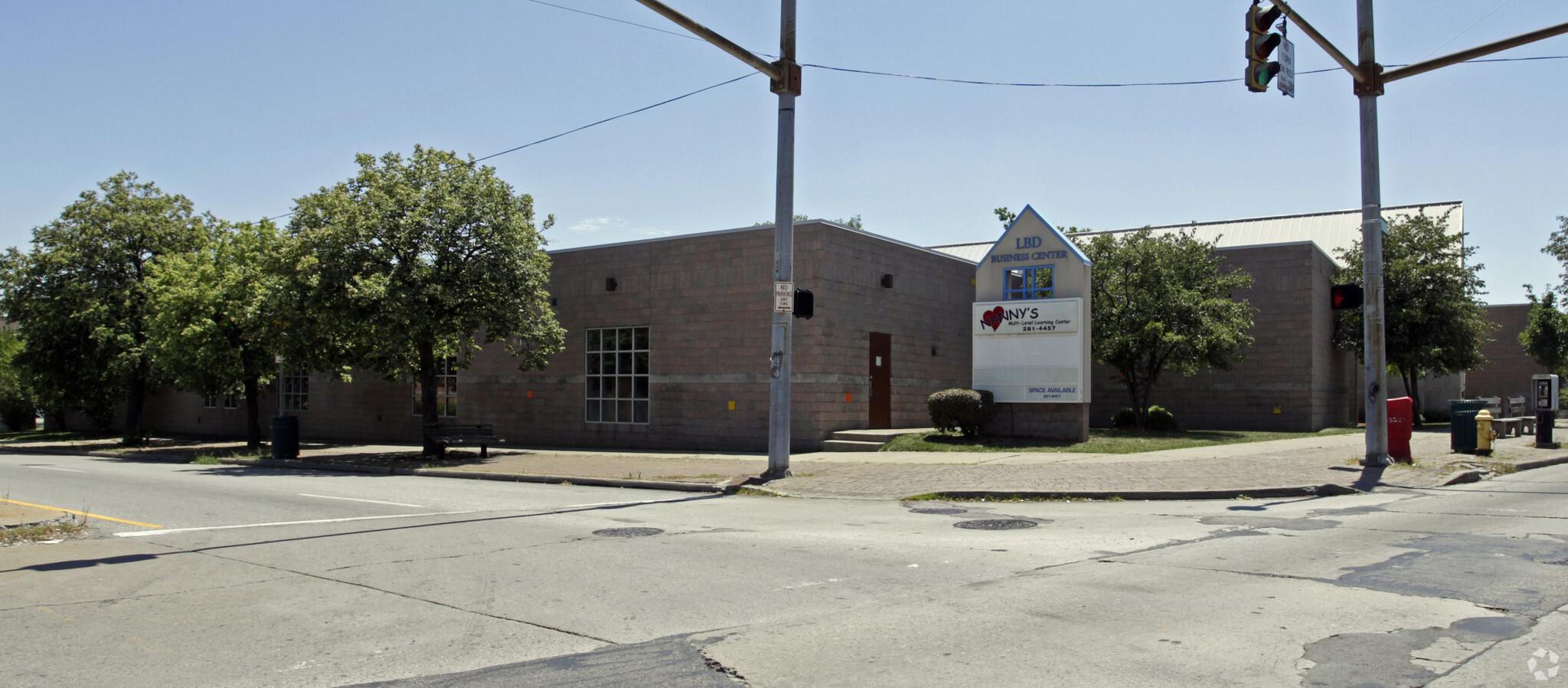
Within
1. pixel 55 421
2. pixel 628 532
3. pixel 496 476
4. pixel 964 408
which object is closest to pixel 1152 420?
pixel 964 408

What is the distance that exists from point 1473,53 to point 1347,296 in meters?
3.95

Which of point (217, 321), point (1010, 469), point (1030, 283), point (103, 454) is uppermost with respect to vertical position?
point (1030, 283)

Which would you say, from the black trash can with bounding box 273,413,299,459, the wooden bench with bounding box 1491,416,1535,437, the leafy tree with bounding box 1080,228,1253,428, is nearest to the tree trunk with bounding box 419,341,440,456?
the black trash can with bounding box 273,413,299,459

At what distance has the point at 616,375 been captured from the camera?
26062mm

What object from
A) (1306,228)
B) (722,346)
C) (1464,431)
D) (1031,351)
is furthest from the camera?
(1306,228)

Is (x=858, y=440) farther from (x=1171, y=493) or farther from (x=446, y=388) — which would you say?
(x=446, y=388)

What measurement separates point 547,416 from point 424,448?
15.3ft

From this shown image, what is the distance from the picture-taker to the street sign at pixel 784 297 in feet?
50.3

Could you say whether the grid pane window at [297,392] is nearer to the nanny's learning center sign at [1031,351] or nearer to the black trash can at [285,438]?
the black trash can at [285,438]

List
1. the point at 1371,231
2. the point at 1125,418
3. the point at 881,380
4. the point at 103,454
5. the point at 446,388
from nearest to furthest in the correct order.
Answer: the point at 1371,231, the point at 881,380, the point at 1125,418, the point at 446,388, the point at 103,454

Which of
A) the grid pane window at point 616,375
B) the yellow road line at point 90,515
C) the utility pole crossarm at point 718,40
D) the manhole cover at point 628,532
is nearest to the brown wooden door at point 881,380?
the grid pane window at point 616,375

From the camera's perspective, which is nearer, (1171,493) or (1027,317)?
(1171,493)

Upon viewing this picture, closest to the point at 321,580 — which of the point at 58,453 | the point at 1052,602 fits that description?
the point at 1052,602

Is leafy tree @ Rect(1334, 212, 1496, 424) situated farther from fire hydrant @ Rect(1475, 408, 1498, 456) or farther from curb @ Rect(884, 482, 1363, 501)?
curb @ Rect(884, 482, 1363, 501)
